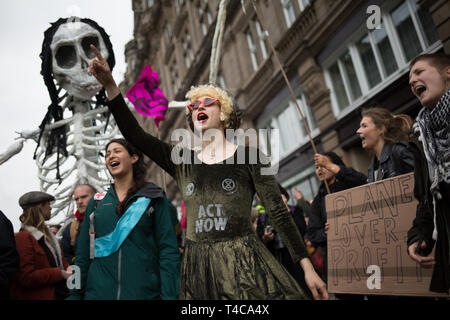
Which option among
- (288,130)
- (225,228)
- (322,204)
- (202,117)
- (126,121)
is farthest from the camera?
(288,130)

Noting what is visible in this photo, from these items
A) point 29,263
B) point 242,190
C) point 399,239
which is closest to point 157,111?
point 29,263

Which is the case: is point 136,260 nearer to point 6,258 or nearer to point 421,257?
point 6,258

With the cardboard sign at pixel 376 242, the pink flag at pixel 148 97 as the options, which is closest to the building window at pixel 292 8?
the pink flag at pixel 148 97

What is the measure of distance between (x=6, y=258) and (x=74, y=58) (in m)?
3.07

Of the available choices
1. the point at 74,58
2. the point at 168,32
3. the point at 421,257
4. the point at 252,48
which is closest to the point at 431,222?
the point at 421,257

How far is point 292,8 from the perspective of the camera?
432 inches

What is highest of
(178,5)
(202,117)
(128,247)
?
(178,5)

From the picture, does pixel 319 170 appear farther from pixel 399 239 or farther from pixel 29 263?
pixel 29 263

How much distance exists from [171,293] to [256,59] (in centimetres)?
1242

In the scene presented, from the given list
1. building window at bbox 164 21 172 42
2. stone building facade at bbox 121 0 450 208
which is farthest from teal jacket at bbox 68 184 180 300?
building window at bbox 164 21 172 42

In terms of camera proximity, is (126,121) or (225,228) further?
(126,121)

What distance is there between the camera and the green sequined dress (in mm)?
1623

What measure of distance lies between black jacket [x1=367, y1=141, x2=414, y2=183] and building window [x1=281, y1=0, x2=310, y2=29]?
8.54m

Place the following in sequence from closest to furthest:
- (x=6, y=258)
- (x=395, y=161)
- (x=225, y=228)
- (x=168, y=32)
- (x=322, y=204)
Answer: (x=225, y=228)
(x=6, y=258)
(x=395, y=161)
(x=322, y=204)
(x=168, y=32)
